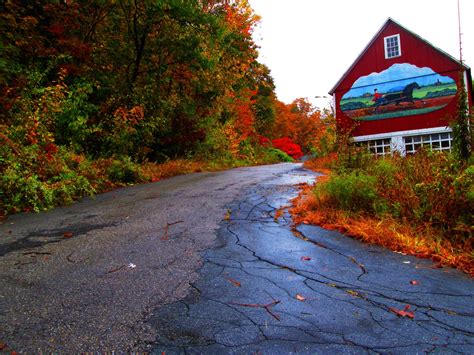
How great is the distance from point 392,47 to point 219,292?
20.5 metres

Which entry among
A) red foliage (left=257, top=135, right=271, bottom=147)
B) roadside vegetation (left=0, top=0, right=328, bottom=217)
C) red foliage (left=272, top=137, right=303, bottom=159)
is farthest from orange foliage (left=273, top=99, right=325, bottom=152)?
roadside vegetation (left=0, top=0, right=328, bottom=217)

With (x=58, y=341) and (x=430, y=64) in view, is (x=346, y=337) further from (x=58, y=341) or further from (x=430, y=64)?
(x=430, y=64)

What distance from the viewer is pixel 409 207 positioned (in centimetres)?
537

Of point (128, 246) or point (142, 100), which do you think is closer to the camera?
point (128, 246)

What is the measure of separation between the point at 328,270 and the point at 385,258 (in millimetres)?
905

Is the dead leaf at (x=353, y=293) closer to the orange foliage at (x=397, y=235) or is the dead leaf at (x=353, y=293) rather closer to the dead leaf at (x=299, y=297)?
the dead leaf at (x=299, y=297)

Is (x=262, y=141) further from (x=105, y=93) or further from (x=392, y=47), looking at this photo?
(x=105, y=93)

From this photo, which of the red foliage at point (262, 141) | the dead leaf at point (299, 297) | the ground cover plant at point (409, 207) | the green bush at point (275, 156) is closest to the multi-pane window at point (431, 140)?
the ground cover plant at point (409, 207)

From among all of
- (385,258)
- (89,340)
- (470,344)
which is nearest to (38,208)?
(89,340)

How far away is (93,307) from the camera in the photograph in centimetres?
300

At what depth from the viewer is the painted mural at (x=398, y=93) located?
61.8 ft

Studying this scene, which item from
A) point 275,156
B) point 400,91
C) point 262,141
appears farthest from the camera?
point 262,141

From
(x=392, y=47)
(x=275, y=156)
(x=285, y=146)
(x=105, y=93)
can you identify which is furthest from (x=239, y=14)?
(x=285, y=146)

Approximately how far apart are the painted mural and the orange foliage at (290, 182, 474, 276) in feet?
47.2
